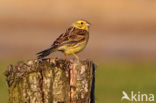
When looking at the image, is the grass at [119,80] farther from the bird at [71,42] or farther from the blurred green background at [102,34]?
the bird at [71,42]

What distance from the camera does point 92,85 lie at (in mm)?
7719

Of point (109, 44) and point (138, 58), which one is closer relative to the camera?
point (138, 58)

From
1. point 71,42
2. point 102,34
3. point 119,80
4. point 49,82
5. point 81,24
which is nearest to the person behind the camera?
point 49,82

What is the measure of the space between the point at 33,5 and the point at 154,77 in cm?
1615

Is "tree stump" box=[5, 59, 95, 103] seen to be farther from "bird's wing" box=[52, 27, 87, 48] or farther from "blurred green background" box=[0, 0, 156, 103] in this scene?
"blurred green background" box=[0, 0, 156, 103]

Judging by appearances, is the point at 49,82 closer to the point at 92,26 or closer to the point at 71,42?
the point at 71,42

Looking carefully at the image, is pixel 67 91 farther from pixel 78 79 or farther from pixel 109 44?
pixel 109 44

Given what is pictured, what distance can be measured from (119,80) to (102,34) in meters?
11.4

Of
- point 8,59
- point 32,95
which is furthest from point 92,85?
point 8,59

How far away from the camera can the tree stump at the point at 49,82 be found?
24.3ft

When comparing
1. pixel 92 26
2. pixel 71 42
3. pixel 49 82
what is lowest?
pixel 49 82

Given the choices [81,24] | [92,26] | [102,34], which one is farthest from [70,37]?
[92,26]

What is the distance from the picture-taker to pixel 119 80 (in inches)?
813

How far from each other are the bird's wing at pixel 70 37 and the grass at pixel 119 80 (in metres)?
4.54
